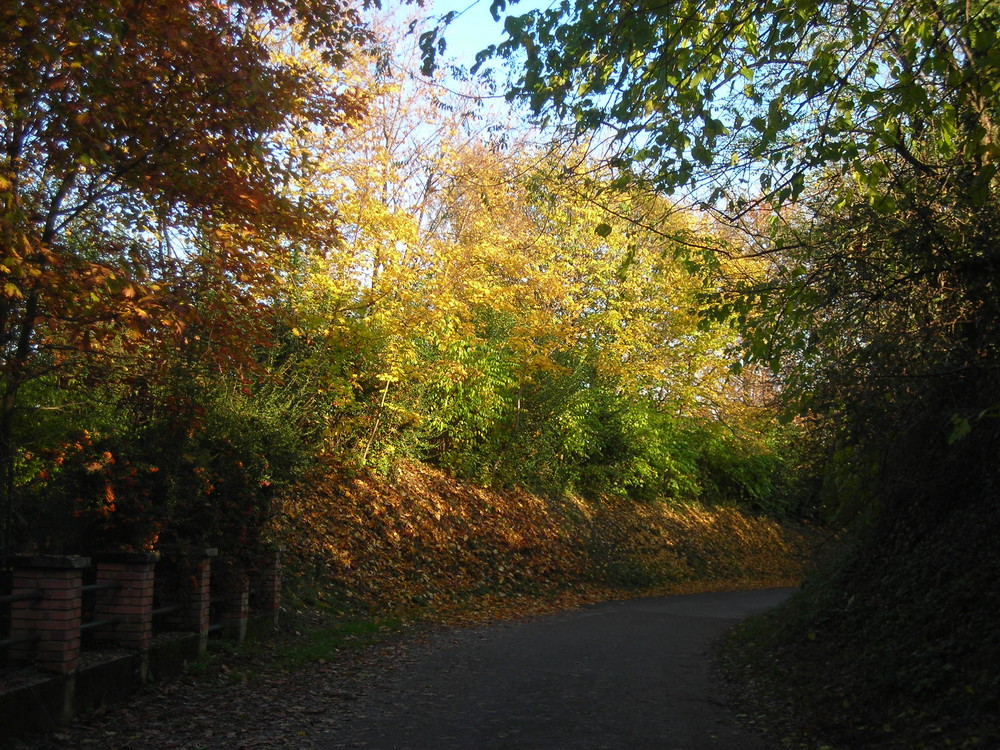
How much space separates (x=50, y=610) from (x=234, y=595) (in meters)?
3.24

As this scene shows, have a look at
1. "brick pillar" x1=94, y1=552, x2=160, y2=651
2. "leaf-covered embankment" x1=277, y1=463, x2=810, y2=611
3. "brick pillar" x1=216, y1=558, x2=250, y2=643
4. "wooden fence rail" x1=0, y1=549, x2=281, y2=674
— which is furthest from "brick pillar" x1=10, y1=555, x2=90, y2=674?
"leaf-covered embankment" x1=277, y1=463, x2=810, y2=611

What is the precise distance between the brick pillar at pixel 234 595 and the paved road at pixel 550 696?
1.87m

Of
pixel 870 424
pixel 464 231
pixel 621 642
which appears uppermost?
pixel 464 231

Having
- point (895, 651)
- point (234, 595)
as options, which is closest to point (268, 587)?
point (234, 595)

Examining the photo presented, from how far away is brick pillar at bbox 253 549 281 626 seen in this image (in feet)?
35.7

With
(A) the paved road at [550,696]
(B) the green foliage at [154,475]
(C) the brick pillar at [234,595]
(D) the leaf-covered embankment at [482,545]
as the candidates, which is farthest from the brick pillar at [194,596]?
(D) the leaf-covered embankment at [482,545]

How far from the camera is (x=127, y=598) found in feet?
26.1

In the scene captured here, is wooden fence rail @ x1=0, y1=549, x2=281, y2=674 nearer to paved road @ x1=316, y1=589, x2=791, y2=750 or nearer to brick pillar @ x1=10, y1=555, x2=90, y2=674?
brick pillar @ x1=10, y1=555, x2=90, y2=674

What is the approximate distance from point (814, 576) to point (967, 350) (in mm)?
4366

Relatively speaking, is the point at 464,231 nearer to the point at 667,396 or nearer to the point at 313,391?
the point at 313,391

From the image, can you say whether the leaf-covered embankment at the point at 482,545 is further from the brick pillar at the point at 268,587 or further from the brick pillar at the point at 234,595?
the brick pillar at the point at 234,595

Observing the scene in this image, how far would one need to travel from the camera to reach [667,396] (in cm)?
2488

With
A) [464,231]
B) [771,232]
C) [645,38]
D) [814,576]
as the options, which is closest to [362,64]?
[464,231]

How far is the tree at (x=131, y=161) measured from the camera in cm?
769
